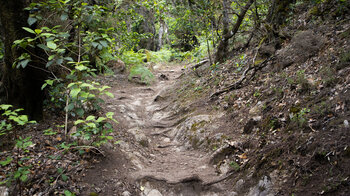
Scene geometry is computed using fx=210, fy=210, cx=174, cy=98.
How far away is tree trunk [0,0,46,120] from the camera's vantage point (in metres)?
4.07

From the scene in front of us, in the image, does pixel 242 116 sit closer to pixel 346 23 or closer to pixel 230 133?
pixel 230 133

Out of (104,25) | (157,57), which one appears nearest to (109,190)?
(104,25)

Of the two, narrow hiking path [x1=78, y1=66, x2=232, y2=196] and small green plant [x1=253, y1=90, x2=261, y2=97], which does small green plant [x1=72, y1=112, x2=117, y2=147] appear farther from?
small green plant [x1=253, y1=90, x2=261, y2=97]

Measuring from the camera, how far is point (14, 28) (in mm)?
4117

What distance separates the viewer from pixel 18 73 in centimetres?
426

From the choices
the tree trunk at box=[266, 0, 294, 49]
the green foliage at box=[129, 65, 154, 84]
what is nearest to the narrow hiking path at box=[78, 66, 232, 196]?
the tree trunk at box=[266, 0, 294, 49]

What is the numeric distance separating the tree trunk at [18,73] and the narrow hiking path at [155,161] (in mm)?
2082

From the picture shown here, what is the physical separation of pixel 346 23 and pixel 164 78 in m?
10.2

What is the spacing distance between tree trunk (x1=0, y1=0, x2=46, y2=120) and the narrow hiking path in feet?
6.83

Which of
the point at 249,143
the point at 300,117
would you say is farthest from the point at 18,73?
the point at 300,117

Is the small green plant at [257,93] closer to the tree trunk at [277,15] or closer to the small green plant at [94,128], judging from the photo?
the tree trunk at [277,15]

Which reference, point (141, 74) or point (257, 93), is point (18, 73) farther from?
point (141, 74)

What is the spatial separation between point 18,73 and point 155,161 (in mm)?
3476

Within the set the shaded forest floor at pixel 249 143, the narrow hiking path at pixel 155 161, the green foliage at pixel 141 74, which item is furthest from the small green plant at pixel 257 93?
the green foliage at pixel 141 74
